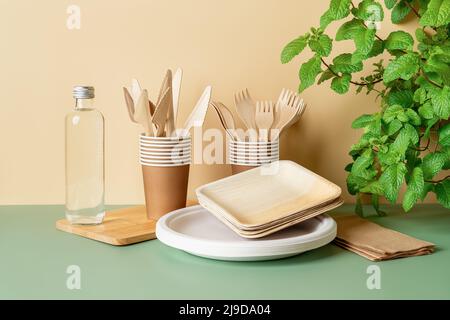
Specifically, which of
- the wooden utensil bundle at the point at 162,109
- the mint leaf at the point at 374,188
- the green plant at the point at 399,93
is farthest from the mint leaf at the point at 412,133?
the wooden utensil bundle at the point at 162,109

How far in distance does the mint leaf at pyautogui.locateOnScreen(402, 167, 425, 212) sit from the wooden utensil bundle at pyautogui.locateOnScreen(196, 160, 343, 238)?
0.37ft

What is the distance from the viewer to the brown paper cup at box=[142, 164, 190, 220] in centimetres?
114

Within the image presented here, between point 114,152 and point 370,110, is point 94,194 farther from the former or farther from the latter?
point 370,110

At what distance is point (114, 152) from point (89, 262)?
0.42 meters

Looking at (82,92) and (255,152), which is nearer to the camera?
(82,92)

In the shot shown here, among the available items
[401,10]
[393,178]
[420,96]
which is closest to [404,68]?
[420,96]

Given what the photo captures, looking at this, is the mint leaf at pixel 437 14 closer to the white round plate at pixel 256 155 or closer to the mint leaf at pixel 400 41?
the mint leaf at pixel 400 41

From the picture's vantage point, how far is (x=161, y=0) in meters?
1.28

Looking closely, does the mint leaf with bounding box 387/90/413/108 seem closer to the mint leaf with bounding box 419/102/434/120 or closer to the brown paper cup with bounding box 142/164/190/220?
the mint leaf with bounding box 419/102/434/120

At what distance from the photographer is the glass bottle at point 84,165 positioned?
3.69 ft

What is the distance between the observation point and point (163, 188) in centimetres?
114

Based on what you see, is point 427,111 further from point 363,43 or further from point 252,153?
point 252,153

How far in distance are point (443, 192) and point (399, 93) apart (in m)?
0.19

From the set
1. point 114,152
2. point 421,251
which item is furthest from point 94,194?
point 421,251
